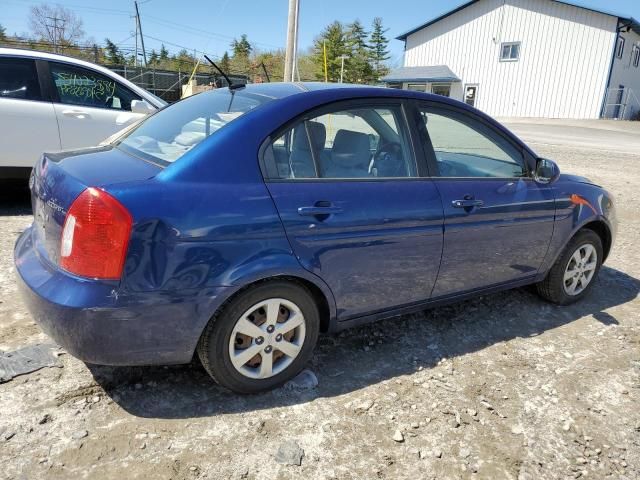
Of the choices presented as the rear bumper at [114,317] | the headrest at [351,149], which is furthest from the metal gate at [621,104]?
the rear bumper at [114,317]

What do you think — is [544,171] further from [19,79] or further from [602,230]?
[19,79]

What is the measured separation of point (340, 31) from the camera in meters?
66.2

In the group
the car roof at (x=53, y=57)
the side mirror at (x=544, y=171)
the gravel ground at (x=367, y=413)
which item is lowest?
the gravel ground at (x=367, y=413)

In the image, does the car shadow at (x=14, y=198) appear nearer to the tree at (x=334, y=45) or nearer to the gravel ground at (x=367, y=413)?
the gravel ground at (x=367, y=413)

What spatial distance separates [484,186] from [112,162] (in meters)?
2.24

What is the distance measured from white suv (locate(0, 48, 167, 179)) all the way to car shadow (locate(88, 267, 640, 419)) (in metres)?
3.45

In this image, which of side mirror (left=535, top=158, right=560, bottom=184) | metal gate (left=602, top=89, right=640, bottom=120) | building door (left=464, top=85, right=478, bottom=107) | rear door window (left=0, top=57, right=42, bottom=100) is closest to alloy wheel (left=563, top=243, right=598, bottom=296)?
side mirror (left=535, top=158, right=560, bottom=184)

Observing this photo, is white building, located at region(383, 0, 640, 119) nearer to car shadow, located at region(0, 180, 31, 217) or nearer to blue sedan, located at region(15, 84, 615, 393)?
blue sedan, located at region(15, 84, 615, 393)

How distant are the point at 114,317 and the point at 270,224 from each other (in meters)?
0.80

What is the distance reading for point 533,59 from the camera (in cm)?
3316

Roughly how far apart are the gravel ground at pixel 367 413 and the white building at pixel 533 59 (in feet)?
109

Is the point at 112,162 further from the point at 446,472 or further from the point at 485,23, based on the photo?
the point at 485,23

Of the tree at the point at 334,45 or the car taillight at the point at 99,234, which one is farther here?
the tree at the point at 334,45

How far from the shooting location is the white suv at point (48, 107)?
17.3ft
